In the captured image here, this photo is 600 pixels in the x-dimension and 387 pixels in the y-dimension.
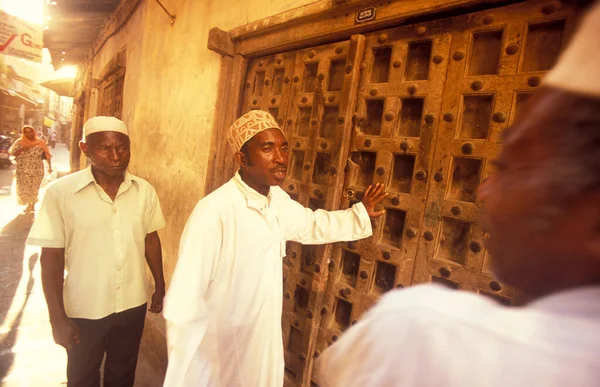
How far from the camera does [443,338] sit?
1.43 ft

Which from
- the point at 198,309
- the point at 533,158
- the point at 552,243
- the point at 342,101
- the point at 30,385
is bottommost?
the point at 30,385

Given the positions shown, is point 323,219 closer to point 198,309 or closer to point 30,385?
point 198,309

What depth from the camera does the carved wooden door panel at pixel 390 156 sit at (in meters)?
1.66

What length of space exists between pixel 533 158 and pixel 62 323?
8.25 ft

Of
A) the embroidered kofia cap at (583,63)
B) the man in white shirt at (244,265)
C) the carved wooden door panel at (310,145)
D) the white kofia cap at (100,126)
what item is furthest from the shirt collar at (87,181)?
the embroidered kofia cap at (583,63)

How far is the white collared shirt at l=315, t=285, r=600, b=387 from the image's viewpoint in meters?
0.38

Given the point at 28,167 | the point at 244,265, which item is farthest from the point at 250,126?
the point at 28,167

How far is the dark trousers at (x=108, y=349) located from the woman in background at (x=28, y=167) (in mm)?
6121

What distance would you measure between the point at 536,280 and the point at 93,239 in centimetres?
237

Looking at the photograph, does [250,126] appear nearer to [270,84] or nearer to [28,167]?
[270,84]

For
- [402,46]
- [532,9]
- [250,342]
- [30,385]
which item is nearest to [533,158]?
[532,9]

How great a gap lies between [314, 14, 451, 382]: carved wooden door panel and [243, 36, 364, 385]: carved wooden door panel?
0.08m

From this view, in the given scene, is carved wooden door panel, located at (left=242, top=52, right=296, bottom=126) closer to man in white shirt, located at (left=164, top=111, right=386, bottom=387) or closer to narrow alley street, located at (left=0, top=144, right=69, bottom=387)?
man in white shirt, located at (left=164, top=111, right=386, bottom=387)

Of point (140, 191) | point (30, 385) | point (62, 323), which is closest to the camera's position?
point (62, 323)
